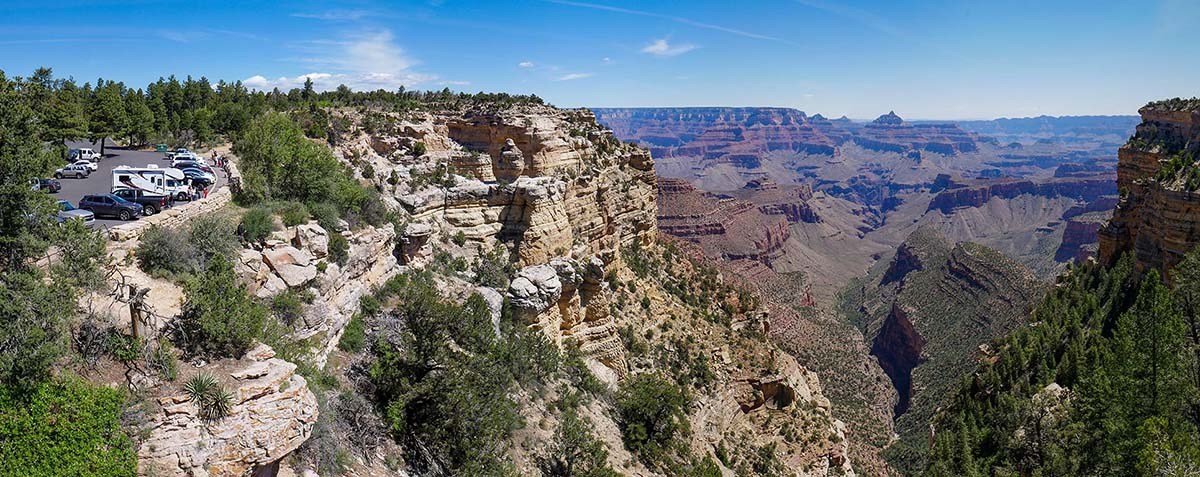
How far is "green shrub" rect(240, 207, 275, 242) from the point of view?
20.3m

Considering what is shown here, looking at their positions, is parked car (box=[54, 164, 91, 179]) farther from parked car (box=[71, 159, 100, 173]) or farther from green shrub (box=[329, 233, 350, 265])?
green shrub (box=[329, 233, 350, 265])

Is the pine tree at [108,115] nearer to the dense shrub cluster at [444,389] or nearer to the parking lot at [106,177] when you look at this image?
the parking lot at [106,177]

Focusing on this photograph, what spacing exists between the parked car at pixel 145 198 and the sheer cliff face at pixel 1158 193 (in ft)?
169

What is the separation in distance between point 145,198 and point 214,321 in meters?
11.2

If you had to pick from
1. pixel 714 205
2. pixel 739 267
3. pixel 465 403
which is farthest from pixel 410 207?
pixel 714 205

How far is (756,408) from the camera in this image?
122 feet

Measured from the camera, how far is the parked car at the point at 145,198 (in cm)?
2175

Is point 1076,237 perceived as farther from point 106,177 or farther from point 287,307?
point 106,177

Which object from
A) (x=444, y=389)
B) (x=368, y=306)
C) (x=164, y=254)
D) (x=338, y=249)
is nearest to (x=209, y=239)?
(x=164, y=254)

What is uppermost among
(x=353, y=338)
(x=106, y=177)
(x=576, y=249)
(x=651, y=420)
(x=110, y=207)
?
(x=106, y=177)

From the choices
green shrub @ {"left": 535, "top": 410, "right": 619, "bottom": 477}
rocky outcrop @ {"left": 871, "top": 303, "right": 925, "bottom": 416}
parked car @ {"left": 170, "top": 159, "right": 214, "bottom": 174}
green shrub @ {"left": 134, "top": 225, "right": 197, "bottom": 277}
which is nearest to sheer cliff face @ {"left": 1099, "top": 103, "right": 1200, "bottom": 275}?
green shrub @ {"left": 535, "top": 410, "right": 619, "bottom": 477}

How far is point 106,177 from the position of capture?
2939 cm

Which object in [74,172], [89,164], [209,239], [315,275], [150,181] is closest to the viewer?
[209,239]

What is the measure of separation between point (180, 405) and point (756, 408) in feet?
102
